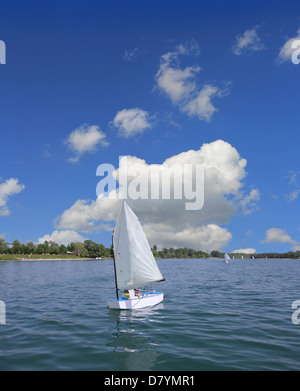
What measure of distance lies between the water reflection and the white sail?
10.2ft

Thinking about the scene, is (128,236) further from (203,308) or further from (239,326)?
(239,326)

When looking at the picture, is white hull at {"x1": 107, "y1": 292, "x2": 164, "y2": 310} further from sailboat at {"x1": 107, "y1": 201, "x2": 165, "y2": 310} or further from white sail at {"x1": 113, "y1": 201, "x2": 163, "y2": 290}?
white sail at {"x1": 113, "y1": 201, "x2": 163, "y2": 290}

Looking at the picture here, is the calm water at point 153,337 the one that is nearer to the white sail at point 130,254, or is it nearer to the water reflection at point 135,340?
the water reflection at point 135,340

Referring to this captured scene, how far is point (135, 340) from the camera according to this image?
18.0 meters

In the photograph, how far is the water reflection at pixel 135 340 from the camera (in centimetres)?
1414

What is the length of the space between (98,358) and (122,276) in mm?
14237

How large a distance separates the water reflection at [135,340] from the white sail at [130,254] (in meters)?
3.12

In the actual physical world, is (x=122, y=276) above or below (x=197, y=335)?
above

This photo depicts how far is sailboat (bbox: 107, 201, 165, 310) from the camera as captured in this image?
28.6 meters

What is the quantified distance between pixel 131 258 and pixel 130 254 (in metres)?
0.43

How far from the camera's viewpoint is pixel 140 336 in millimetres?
18906

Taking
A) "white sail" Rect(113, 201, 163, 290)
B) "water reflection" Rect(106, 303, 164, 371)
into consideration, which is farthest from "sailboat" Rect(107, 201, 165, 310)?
"water reflection" Rect(106, 303, 164, 371)

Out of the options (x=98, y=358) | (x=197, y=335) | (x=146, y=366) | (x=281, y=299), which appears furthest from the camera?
(x=281, y=299)
